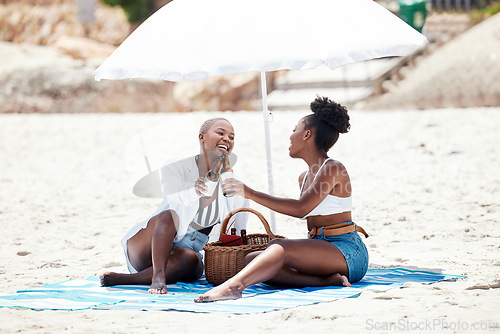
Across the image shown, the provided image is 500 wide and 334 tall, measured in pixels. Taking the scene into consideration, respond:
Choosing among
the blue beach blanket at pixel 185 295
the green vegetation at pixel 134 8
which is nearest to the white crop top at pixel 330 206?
the blue beach blanket at pixel 185 295

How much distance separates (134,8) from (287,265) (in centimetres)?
2019

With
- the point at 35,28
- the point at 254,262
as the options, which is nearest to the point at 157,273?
the point at 254,262

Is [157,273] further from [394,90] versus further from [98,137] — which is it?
[394,90]

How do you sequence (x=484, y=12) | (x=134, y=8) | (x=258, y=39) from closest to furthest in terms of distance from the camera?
(x=258, y=39) → (x=484, y=12) → (x=134, y=8)

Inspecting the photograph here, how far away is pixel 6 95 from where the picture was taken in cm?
1503

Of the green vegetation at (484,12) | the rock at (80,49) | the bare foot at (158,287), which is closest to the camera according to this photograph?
the bare foot at (158,287)

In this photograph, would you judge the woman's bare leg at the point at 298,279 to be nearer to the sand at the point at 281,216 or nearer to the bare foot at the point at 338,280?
the bare foot at the point at 338,280

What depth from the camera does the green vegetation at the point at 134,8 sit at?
76.7ft

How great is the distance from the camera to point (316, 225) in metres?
4.41

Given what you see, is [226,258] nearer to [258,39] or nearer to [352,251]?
[352,251]

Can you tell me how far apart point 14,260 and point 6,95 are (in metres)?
9.97

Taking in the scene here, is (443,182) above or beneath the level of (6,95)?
beneath

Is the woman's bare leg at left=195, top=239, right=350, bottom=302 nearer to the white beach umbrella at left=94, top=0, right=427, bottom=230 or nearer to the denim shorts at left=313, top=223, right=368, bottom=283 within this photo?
the denim shorts at left=313, top=223, right=368, bottom=283

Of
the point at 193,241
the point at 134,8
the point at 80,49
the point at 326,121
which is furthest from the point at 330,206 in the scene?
the point at 134,8
